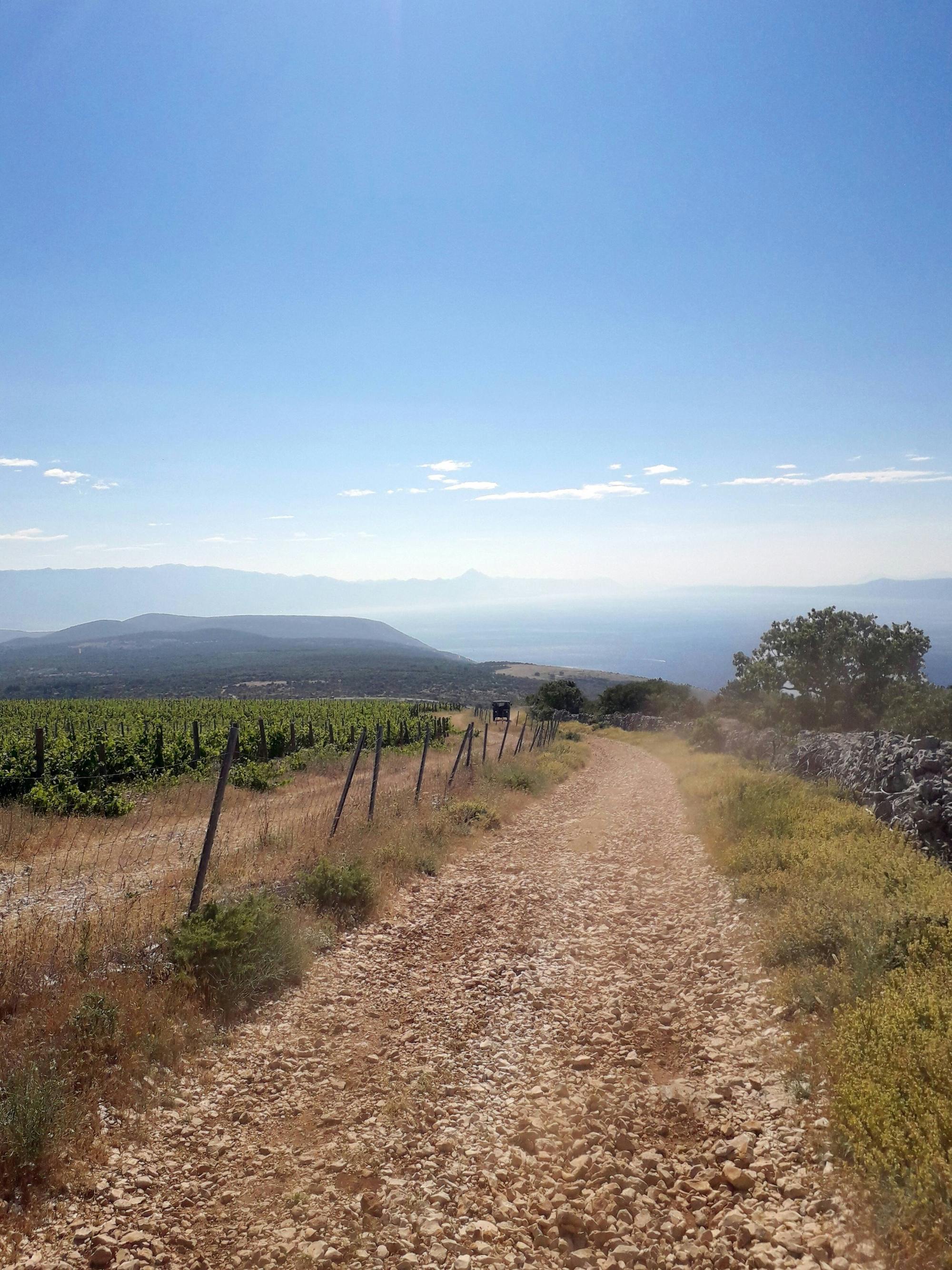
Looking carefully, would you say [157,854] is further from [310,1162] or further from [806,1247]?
[806,1247]

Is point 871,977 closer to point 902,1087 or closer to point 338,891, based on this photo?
point 902,1087

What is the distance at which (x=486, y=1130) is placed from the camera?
16.8 ft

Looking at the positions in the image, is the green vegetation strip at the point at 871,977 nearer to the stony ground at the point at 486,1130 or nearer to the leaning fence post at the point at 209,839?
the stony ground at the point at 486,1130

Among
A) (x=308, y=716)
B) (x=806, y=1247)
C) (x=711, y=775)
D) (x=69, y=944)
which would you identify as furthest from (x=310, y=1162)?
(x=308, y=716)

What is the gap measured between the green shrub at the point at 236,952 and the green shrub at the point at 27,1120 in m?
1.76

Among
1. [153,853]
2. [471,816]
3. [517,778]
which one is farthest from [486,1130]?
[517,778]

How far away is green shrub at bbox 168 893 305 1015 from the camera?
21.8ft

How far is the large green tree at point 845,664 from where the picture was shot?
35000 millimetres

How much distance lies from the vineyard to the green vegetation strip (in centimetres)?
895

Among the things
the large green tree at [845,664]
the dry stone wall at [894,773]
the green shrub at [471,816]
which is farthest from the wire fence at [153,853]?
the large green tree at [845,664]

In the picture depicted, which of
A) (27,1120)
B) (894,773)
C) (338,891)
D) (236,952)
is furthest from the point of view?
(894,773)

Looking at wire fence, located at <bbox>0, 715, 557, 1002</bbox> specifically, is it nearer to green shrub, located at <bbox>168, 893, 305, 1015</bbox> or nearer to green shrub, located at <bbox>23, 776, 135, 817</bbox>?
green shrub, located at <bbox>23, 776, 135, 817</bbox>

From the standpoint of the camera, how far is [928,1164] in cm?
380

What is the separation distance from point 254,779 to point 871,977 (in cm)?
1667
